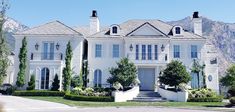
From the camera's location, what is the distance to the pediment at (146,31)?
132 feet

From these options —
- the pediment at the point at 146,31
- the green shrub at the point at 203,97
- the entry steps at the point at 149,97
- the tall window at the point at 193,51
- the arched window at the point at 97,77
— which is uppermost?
the pediment at the point at 146,31

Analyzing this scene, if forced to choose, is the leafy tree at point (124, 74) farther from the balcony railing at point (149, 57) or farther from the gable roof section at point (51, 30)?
the gable roof section at point (51, 30)

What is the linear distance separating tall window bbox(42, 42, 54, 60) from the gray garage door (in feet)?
35.8

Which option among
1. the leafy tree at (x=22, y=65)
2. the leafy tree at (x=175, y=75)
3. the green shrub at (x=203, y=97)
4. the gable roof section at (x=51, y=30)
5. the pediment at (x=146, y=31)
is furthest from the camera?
the gable roof section at (x=51, y=30)

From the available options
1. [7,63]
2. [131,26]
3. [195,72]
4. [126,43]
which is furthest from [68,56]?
[7,63]

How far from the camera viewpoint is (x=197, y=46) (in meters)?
41.0

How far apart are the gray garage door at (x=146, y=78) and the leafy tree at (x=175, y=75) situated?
545 centimetres

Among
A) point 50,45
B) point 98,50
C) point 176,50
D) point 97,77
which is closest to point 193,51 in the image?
point 176,50

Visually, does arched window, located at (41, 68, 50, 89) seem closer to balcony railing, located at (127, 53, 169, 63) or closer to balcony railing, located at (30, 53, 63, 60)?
balcony railing, located at (30, 53, 63, 60)

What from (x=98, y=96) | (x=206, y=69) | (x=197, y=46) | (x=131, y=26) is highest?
(x=131, y=26)

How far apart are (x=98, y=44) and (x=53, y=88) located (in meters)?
7.82

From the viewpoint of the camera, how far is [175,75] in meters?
34.6

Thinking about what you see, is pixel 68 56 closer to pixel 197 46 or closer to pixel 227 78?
pixel 197 46

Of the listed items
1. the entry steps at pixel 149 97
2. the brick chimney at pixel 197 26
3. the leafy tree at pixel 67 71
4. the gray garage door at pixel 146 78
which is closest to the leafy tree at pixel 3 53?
the entry steps at pixel 149 97
